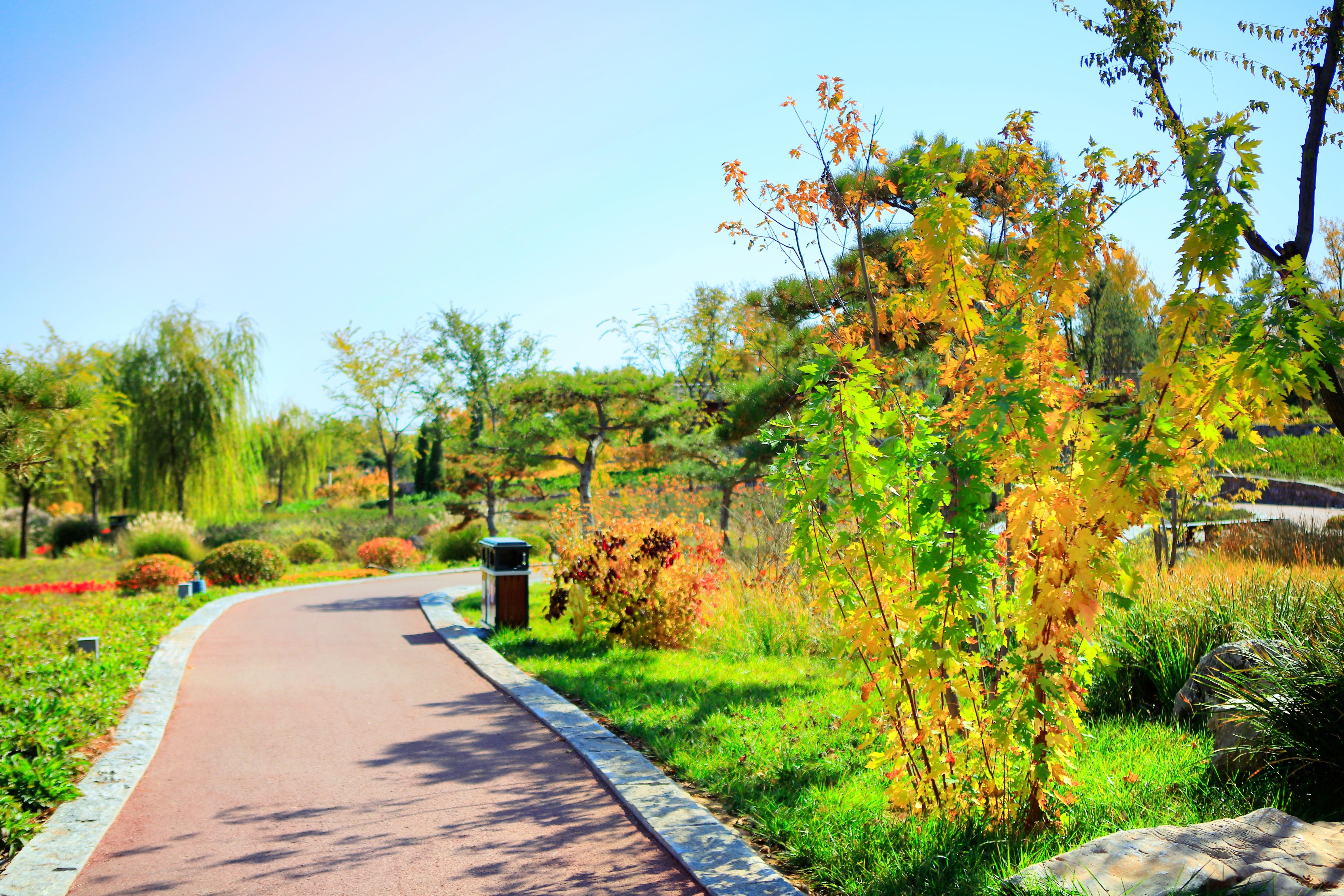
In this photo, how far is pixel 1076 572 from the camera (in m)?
3.23

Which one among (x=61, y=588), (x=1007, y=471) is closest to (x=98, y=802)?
(x=1007, y=471)

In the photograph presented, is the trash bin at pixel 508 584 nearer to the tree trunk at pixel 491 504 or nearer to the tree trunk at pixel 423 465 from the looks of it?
the tree trunk at pixel 491 504

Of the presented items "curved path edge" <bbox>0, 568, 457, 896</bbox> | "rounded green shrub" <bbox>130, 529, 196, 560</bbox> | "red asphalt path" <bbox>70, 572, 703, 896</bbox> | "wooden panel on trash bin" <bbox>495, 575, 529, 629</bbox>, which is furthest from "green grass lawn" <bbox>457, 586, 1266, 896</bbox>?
"rounded green shrub" <bbox>130, 529, 196, 560</bbox>

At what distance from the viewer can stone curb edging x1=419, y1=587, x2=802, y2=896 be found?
3.54m

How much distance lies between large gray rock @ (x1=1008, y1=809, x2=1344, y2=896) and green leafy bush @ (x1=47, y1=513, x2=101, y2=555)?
85.2 feet

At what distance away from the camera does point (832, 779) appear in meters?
4.64

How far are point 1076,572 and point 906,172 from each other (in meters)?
2.25

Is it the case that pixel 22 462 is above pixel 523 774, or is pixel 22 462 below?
above

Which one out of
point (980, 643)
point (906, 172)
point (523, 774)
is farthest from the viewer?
point (980, 643)

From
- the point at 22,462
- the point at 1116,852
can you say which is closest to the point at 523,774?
the point at 1116,852

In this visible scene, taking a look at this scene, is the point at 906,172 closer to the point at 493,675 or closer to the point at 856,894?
the point at 856,894

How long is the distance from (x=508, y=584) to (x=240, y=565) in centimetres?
903

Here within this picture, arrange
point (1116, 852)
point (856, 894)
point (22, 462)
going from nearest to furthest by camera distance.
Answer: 1. point (1116, 852)
2. point (856, 894)
3. point (22, 462)

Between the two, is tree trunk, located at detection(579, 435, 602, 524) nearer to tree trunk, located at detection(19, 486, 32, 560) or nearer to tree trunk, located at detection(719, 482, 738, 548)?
tree trunk, located at detection(719, 482, 738, 548)
